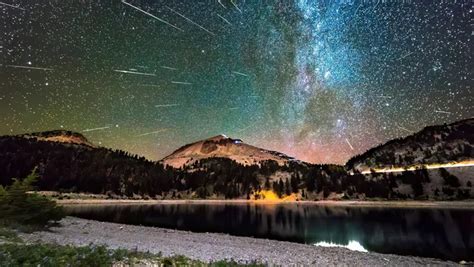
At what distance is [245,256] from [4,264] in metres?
21.3

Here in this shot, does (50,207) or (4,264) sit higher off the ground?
(50,207)

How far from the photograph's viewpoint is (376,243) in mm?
49562

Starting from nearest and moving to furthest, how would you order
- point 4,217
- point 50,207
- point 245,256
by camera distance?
point 4,217, point 245,256, point 50,207

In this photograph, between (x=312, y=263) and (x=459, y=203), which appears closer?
(x=312, y=263)

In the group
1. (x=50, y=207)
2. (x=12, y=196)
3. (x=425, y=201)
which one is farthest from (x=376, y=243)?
(x=425, y=201)

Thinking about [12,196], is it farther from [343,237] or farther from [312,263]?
[343,237]

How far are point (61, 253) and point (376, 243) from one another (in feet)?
158

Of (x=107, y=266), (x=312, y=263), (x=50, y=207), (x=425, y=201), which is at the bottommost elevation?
(x=312, y=263)

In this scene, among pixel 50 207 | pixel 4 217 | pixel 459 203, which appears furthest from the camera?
pixel 459 203

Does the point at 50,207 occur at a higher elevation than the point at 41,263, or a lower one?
higher

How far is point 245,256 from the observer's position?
2825 centimetres

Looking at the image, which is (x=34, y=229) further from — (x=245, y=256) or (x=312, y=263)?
(x=312, y=263)

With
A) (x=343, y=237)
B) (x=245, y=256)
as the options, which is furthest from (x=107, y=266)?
(x=343, y=237)

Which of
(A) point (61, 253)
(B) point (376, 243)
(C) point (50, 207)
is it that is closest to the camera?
(A) point (61, 253)
